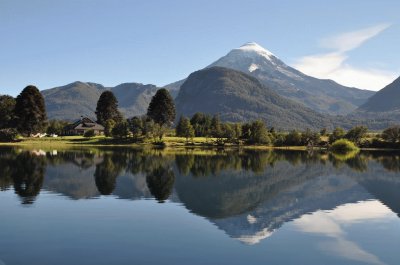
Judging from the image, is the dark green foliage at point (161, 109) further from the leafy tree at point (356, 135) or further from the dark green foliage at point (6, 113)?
the leafy tree at point (356, 135)

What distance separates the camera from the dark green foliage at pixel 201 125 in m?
188

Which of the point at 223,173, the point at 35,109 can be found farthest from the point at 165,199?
the point at 35,109

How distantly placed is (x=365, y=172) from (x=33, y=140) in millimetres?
116415

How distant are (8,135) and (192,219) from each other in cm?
13372

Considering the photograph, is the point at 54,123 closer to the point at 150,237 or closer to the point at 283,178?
the point at 283,178

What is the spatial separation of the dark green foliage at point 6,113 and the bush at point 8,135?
2565 mm

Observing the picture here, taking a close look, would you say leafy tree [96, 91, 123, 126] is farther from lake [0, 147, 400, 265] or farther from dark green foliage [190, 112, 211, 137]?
lake [0, 147, 400, 265]

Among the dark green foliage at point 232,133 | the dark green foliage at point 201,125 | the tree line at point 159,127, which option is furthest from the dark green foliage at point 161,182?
the dark green foliage at point 201,125

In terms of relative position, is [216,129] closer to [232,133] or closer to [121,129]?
[232,133]

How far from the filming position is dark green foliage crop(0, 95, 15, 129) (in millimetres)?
155025

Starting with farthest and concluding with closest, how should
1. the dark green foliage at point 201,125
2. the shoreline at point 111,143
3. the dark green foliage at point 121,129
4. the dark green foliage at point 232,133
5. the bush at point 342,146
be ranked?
the dark green foliage at point 201,125, the bush at point 342,146, the dark green foliage at point 232,133, the dark green foliage at point 121,129, the shoreline at point 111,143

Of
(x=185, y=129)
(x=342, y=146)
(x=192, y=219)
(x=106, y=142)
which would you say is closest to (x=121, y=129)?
(x=106, y=142)

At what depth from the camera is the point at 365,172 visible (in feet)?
268

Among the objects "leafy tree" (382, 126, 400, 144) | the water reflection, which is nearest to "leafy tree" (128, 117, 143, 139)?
the water reflection
